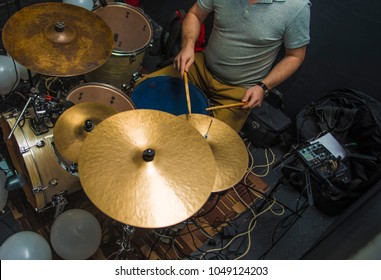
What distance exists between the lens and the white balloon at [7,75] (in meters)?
2.03

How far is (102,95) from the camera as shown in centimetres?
181

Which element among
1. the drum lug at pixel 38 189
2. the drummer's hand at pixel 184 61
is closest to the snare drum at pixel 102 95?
the drummer's hand at pixel 184 61

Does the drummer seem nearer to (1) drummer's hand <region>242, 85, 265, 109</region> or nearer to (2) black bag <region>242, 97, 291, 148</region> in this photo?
(1) drummer's hand <region>242, 85, 265, 109</region>

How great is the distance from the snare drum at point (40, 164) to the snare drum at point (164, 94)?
526 mm

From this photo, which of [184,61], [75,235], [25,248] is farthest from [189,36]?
[25,248]

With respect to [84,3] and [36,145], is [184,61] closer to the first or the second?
[36,145]

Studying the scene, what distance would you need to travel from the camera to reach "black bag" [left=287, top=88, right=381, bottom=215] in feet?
7.07

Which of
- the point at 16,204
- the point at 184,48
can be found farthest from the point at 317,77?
the point at 16,204

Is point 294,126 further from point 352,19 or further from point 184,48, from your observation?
point 184,48

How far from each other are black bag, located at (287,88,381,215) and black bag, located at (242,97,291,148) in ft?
0.44

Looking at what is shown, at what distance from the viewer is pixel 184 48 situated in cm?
193

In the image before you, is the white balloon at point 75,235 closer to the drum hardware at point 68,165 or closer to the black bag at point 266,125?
the drum hardware at point 68,165

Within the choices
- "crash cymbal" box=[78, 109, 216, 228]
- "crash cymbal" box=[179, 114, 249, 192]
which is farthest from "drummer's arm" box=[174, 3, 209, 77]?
"crash cymbal" box=[78, 109, 216, 228]

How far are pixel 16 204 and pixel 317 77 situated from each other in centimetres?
228
